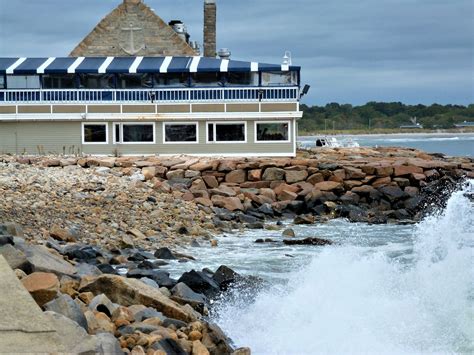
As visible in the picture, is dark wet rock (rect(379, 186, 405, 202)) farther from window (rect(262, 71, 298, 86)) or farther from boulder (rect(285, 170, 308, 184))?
window (rect(262, 71, 298, 86))

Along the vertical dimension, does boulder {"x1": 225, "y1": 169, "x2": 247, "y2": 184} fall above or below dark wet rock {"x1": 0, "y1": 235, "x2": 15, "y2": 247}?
below

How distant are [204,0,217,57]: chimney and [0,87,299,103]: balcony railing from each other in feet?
30.2

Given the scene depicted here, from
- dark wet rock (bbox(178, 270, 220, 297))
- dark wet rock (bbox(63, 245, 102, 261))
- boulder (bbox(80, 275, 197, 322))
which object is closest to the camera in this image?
boulder (bbox(80, 275, 197, 322))

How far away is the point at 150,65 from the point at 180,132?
3.19 metres

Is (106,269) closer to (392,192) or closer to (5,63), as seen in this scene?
(392,192)

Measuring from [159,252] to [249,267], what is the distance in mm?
1945

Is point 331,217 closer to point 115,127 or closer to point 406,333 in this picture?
point 115,127

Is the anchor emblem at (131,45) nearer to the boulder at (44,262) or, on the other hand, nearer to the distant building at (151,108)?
the distant building at (151,108)

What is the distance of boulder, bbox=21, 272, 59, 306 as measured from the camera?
9.38 meters

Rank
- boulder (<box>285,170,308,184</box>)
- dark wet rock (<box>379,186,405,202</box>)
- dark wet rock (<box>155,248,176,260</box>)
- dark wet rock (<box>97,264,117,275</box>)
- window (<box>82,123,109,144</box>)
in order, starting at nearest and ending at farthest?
dark wet rock (<box>97,264,117,275</box>)
dark wet rock (<box>155,248,176,260</box>)
dark wet rock (<box>379,186,405,202</box>)
boulder (<box>285,170,308,184</box>)
window (<box>82,123,109,144</box>)

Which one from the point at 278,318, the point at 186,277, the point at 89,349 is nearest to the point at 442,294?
the point at 278,318

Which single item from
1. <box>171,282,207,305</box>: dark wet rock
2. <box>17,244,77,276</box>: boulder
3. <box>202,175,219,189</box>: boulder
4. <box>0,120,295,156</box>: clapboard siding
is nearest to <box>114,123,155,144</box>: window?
<box>0,120,295,156</box>: clapboard siding

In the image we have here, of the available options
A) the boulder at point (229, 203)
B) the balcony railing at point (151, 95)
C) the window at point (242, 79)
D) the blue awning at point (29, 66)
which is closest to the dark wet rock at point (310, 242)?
the boulder at point (229, 203)

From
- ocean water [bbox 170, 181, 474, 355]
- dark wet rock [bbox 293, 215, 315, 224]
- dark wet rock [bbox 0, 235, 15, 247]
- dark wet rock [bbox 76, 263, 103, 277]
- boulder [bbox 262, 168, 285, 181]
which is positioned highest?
dark wet rock [bbox 0, 235, 15, 247]
